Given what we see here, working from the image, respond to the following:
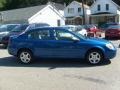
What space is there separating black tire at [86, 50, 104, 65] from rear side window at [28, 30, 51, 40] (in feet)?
5.79

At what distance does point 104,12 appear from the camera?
71.6m

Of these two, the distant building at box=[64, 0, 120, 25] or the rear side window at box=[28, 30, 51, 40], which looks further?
the distant building at box=[64, 0, 120, 25]

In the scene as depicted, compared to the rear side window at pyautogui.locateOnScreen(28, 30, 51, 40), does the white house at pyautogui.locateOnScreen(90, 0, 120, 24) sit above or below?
above

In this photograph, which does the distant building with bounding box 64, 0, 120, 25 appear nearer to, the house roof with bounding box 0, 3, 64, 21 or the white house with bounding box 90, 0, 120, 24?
the white house with bounding box 90, 0, 120, 24

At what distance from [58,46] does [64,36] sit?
463mm

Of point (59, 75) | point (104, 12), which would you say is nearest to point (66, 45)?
point (59, 75)

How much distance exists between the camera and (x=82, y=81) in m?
9.95

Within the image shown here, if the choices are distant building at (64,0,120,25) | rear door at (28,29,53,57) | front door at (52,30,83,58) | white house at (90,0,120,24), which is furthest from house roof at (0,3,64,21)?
front door at (52,30,83,58)

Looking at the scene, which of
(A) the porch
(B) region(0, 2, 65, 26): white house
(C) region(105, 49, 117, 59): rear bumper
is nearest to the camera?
(C) region(105, 49, 117, 59): rear bumper

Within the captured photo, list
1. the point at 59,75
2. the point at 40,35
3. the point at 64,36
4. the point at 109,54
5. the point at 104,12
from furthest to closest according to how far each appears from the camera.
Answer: the point at 104,12
the point at 40,35
the point at 64,36
the point at 109,54
the point at 59,75

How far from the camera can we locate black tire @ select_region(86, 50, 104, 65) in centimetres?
1286

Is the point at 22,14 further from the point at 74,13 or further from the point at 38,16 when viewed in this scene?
the point at 74,13

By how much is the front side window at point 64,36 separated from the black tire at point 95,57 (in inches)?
32.7

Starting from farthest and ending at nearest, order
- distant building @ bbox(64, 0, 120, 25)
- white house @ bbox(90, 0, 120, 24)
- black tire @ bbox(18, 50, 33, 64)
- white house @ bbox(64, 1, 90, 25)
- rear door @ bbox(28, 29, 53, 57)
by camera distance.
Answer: white house @ bbox(64, 1, 90, 25), distant building @ bbox(64, 0, 120, 25), white house @ bbox(90, 0, 120, 24), black tire @ bbox(18, 50, 33, 64), rear door @ bbox(28, 29, 53, 57)
